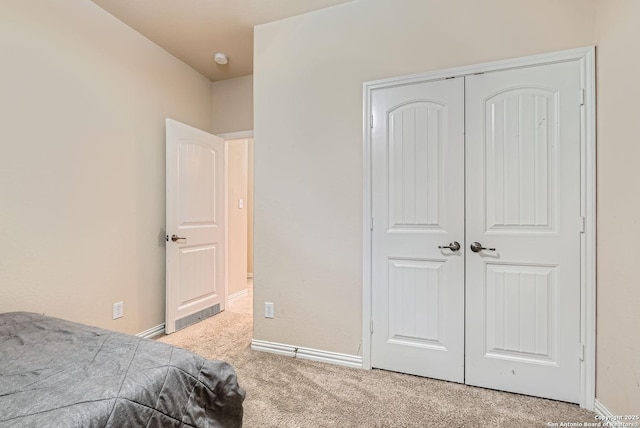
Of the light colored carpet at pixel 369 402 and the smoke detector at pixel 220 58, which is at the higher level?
the smoke detector at pixel 220 58

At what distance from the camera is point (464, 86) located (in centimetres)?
198

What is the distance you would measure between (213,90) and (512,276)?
3.52 meters

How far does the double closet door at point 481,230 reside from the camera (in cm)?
180

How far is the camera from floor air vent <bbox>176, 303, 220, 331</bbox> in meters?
2.97

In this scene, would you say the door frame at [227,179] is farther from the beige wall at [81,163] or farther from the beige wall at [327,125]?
the beige wall at [327,125]

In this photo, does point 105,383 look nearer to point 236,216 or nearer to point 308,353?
point 308,353

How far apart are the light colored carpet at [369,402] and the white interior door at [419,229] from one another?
17cm

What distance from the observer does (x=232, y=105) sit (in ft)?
11.7

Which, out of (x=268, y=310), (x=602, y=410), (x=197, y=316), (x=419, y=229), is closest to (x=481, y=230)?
(x=419, y=229)

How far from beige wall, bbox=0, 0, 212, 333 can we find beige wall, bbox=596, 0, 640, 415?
10.8 ft

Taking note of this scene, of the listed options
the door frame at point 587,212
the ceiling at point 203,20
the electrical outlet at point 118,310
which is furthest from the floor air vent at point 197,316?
the door frame at point 587,212

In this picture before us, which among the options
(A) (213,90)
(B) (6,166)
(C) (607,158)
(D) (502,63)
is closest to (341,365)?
(C) (607,158)

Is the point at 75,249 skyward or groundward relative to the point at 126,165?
groundward

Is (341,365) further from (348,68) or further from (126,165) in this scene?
(126,165)
